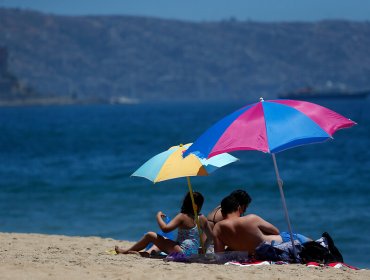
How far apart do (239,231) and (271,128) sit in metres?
1.03

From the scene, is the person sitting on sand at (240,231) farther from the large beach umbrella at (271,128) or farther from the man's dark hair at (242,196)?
the large beach umbrella at (271,128)

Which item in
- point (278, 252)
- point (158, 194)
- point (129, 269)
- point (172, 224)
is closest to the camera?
point (129, 269)

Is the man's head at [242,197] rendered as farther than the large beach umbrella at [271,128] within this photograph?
Yes

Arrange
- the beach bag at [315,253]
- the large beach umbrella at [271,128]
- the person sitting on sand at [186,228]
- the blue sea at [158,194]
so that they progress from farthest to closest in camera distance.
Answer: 1. the blue sea at [158,194]
2. the person sitting on sand at [186,228]
3. the beach bag at [315,253]
4. the large beach umbrella at [271,128]

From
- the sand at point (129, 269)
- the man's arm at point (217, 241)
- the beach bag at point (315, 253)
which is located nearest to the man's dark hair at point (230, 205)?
the man's arm at point (217, 241)

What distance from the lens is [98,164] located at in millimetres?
28844

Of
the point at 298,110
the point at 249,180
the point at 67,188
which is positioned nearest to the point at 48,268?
the point at 298,110

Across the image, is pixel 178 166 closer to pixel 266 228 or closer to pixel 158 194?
pixel 266 228

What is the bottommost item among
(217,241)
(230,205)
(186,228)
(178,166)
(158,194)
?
(217,241)

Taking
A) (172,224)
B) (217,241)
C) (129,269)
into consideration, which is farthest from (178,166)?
(129,269)

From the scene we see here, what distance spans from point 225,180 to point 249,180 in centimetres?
67

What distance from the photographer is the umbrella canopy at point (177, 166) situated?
805 centimetres

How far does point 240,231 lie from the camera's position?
7.69 metres

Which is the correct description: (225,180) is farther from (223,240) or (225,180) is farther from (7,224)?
(223,240)
